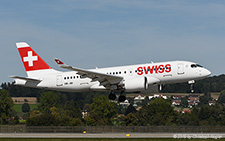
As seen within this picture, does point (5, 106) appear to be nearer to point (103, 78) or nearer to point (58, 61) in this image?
point (103, 78)

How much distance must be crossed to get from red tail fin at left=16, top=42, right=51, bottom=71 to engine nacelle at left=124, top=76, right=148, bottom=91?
14.7m

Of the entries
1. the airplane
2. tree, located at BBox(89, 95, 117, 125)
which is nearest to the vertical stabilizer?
the airplane

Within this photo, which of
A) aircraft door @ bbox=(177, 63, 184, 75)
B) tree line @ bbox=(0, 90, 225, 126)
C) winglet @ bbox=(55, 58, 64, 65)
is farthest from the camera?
tree line @ bbox=(0, 90, 225, 126)

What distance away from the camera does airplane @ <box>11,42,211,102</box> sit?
64875mm

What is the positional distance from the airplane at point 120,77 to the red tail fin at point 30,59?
6.08ft

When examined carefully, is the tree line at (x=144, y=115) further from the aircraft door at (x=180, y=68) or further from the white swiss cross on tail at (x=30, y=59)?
the aircraft door at (x=180, y=68)

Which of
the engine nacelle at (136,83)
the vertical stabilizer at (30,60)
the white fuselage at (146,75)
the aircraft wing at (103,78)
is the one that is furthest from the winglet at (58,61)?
the vertical stabilizer at (30,60)

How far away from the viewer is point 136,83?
65.1m

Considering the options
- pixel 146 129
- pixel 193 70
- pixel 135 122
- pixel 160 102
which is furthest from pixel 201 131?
pixel 160 102

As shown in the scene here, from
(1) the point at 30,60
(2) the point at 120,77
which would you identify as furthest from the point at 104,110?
(2) the point at 120,77

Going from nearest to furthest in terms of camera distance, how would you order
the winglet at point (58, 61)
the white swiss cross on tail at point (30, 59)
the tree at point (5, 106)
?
the winglet at point (58, 61) → the white swiss cross on tail at point (30, 59) → the tree at point (5, 106)

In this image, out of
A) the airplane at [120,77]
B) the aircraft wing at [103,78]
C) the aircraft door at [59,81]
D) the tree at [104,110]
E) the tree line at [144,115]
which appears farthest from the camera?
the tree at [104,110]

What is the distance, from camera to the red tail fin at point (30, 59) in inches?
2923

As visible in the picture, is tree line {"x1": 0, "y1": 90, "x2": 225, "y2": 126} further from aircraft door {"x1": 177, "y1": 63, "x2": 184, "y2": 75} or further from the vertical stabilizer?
aircraft door {"x1": 177, "y1": 63, "x2": 184, "y2": 75}
